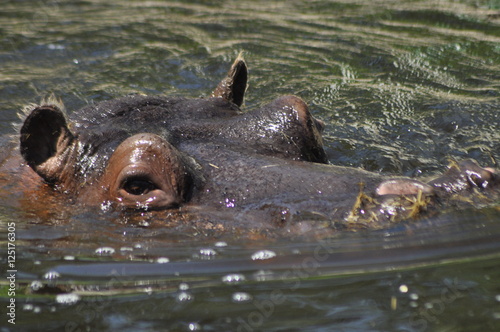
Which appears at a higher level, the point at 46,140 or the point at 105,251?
the point at 46,140

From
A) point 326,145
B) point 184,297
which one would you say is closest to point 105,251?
point 184,297

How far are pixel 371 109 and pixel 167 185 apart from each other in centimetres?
410

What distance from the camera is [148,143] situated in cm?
457

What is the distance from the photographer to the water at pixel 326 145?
3662 mm

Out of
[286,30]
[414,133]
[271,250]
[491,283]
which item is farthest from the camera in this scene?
[286,30]

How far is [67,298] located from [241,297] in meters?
0.91

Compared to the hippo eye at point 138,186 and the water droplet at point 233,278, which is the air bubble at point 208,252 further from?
the hippo eye at point 138,186

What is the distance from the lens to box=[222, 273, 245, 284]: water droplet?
3945mm

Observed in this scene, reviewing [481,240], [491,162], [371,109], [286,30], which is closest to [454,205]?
[481,240]

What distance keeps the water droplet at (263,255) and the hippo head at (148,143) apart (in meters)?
0.72

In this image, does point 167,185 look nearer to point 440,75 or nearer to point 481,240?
point 481,240

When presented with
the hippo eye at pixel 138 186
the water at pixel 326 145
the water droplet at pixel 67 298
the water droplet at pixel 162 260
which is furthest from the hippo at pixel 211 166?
the water droplet at pixel 67 298

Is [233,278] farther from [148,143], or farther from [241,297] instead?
[148,143]

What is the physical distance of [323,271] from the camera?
400 cm
